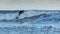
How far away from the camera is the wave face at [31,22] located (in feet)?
2.73

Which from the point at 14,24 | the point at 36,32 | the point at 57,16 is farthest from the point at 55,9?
the point at 14,24

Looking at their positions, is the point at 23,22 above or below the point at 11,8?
below

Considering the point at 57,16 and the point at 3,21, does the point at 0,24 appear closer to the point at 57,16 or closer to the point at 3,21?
the point at 3,21

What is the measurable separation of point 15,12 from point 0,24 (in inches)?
6.7

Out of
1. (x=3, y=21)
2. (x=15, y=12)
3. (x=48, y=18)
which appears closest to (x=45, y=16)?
(x=48, y=18)

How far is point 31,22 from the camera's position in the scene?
0.85 metres

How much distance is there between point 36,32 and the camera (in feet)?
2.72

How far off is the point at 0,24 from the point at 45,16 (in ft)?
1.33

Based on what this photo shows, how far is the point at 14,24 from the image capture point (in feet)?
2.79

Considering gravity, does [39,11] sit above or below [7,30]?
above

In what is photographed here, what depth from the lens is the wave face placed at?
83 centimetres

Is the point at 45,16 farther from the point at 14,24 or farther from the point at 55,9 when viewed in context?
the point at 14,24

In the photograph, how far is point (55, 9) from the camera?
859mm

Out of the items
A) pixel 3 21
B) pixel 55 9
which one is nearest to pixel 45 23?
pixel 55 9
